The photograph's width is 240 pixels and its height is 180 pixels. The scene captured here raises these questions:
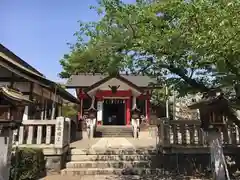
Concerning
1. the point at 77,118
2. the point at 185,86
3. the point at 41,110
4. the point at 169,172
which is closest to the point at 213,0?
the point at 185,86

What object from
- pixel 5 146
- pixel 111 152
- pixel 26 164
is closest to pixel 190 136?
pixel 111 152

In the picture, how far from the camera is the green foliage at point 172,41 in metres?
5.62

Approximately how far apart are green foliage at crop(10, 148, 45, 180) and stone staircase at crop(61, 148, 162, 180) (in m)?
1.15

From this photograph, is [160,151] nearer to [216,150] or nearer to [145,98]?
[216,150]

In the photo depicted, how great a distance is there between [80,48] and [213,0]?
432 cm

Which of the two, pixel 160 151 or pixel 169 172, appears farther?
pixel 160 151

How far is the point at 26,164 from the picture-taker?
8250mm

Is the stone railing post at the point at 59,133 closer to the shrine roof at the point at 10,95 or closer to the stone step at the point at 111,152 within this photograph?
the stone step at the point at 111,152

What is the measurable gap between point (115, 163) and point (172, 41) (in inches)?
225

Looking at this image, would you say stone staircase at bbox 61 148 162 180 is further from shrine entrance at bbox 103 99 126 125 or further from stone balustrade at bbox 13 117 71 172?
shrine entrance at bbox 103 99 126 125

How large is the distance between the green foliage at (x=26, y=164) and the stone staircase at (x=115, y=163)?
115 centimetres

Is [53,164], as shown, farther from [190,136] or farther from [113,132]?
[113,132]

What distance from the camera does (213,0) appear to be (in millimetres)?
6090

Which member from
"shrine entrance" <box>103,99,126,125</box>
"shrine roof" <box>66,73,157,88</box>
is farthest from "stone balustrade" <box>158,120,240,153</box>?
"shrine entrance" <box>103,99,126,125</box>
